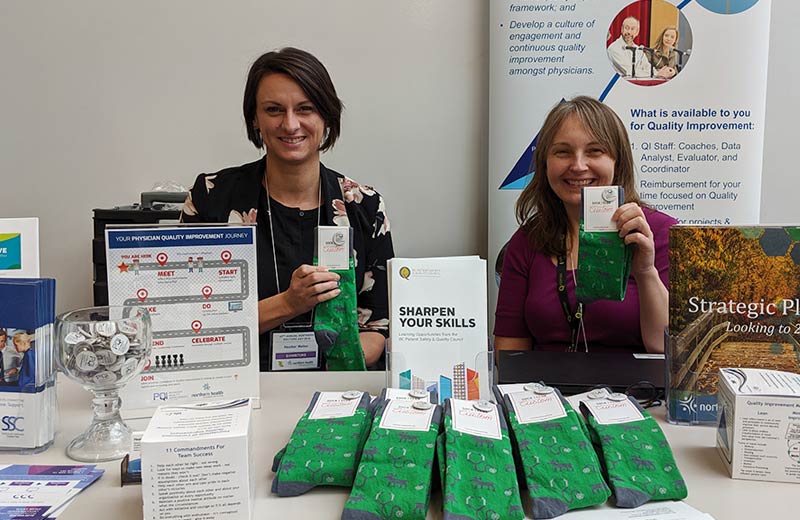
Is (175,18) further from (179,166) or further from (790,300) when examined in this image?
(790,300)

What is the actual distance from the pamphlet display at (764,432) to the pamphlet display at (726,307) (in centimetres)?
15

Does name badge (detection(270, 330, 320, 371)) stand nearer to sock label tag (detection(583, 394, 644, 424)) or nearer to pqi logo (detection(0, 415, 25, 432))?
pqi logo (detection(0, 415, 25, 432))

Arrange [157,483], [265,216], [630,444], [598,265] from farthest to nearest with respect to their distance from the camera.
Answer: [265,216], [598,265], [630,444], [157,483]

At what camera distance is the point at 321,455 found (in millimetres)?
1030

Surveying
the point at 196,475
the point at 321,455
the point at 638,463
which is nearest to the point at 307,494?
the point at 321,455

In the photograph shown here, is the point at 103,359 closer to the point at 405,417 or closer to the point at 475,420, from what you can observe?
the point at 405,417

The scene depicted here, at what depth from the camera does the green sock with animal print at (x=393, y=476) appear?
91 centimetres

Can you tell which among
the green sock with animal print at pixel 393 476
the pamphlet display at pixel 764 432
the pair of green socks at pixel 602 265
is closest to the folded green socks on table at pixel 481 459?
the green sock with animal print at pixel 393 476

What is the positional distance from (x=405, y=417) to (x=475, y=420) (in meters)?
0.11

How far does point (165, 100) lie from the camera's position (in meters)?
3.10

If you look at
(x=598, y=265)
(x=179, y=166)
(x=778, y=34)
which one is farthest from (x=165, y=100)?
(x=778, y=34)

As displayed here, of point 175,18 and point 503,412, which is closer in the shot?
point 503,412

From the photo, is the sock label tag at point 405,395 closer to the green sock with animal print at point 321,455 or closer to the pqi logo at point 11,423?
the green sock with animal print at point 321,455

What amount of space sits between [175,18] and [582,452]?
2.76 m
